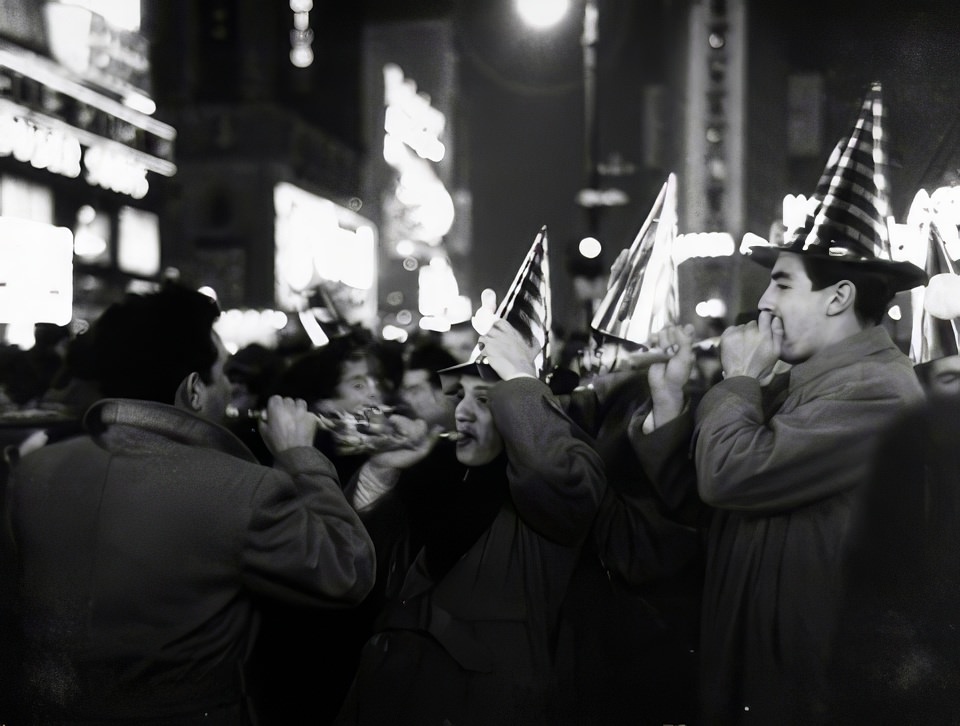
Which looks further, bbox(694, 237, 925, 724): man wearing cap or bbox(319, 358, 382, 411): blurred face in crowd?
bbox(319, 358, 382, 411): blurred face in crowd

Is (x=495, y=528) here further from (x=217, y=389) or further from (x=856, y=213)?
(x=856, y=213)

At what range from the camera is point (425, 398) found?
2666 millimetres

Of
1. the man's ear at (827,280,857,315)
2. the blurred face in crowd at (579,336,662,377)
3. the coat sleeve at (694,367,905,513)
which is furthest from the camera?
the blurred face in crowd at (579,336,662,377)

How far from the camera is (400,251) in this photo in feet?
8.67

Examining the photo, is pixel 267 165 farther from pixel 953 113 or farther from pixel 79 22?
pixel 953 113

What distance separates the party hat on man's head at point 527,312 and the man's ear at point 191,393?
2.22 ft

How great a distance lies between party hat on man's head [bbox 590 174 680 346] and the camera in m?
2.55

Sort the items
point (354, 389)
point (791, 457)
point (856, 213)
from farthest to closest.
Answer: point (354, 389)
point (856, 213)
point (791, 457)

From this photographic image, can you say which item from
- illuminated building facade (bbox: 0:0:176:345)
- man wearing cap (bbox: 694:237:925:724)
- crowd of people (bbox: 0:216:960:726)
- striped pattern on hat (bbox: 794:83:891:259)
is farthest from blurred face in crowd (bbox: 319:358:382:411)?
striped pattern on hat (bbox: 794:83:891:259)

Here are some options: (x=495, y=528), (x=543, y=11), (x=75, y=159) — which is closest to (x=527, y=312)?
(x=495, y=528)

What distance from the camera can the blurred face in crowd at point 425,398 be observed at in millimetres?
2646

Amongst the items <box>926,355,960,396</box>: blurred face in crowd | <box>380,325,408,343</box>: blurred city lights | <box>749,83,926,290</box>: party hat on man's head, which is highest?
<box>749,83,926,290</box>: party hat on man's head

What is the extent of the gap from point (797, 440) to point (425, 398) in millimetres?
1003

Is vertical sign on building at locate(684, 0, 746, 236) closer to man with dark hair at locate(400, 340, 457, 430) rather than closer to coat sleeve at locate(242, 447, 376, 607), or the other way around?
man with dark hair at locate(400, 340, 457, 430)
